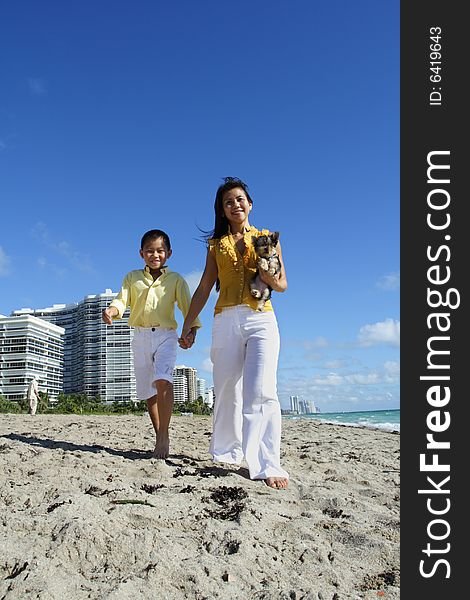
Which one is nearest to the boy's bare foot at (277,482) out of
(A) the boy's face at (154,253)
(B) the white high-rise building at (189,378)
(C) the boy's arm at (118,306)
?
(C) the boy's arm at (118,306)

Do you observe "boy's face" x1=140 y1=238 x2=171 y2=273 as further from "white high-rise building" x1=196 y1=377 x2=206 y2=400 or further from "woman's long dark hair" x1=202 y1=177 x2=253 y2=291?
"white high-rise building" x1=196 y1=377 x2=206 y2=400

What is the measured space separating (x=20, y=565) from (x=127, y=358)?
53.3m

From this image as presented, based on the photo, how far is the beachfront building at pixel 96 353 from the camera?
5278cm

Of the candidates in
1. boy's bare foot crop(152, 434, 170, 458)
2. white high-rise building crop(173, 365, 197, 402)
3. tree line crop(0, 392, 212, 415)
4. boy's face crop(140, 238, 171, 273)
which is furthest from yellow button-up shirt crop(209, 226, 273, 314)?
white high-rise building crop(173, 365, 197, 402)

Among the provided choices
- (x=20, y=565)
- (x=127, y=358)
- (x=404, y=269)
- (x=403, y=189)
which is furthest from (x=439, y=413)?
(x=127, y=358)

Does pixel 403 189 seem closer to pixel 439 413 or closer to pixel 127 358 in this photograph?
pixel 439 413

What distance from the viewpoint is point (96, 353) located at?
55.5m

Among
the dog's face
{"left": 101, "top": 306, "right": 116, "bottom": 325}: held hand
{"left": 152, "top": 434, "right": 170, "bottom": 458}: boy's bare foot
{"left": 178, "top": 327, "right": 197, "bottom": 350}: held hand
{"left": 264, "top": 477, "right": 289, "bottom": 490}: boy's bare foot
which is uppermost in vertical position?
the dog's face

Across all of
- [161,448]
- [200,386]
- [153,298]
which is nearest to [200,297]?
[153,298]

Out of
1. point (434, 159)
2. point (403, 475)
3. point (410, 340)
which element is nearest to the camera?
point (403, 475)

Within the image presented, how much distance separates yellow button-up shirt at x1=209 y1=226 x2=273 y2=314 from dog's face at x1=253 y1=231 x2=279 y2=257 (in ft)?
0.33

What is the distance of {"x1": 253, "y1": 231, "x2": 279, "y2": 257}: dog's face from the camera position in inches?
159

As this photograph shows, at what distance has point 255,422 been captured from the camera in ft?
12.7

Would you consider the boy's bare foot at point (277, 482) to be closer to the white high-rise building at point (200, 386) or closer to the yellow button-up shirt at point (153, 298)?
the yellow button-up shirt at point (153, 298)
